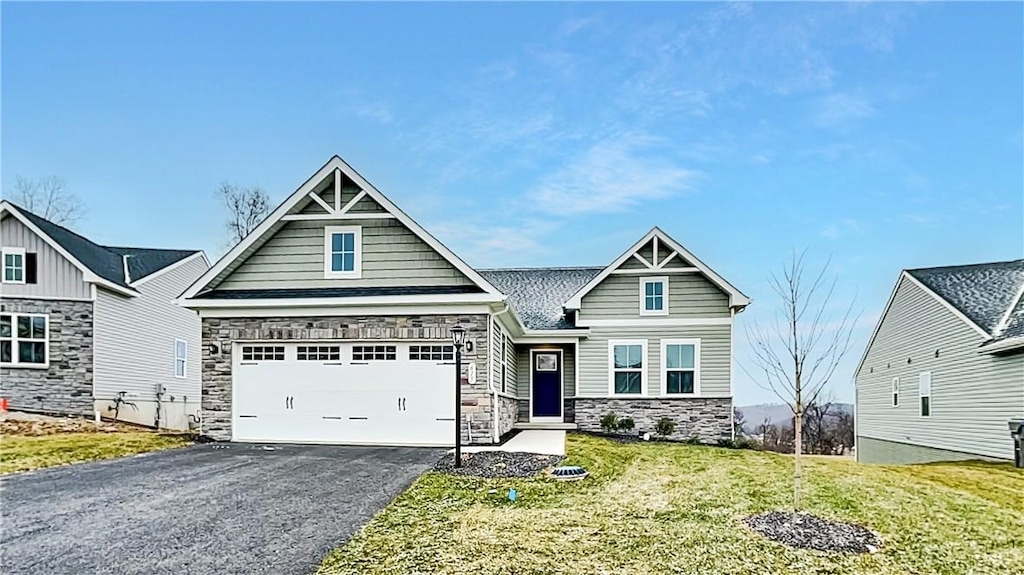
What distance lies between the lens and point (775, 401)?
9070 mm

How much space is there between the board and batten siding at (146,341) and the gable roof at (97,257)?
362mm

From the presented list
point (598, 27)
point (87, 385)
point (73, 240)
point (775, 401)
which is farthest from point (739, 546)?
point (73, 240)

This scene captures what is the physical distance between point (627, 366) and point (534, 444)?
5231 millimetres

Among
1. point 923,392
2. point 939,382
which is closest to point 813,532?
point 939,382

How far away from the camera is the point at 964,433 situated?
16.8 metres

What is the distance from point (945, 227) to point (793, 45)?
883 centimetres

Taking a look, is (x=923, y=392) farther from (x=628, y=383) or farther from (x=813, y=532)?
(x=813, y=532)

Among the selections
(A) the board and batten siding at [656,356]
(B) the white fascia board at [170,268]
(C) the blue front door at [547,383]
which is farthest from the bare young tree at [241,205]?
(A) the board and batten siding at [656,356]

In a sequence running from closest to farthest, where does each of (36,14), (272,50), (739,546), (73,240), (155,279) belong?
(739,546), (36,14), (272,50), (73,240), (155,279)

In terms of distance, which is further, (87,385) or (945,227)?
(945,227)

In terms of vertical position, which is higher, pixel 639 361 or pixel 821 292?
pixel 821 292

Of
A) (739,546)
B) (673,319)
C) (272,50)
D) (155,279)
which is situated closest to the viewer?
(739,546)

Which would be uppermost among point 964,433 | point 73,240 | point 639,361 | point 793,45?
point 793,45

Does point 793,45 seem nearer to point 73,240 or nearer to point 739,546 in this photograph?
point 739,546
